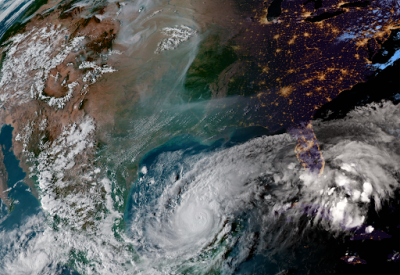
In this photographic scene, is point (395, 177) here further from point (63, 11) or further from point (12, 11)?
point (12, 11)

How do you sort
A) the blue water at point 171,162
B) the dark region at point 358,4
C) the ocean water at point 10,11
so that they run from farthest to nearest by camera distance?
the ocean water at point 10,11
the dark region at point 358,4
the blue water at point 171,162

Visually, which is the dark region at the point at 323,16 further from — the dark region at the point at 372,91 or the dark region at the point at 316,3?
the dark region at the point at 372,91

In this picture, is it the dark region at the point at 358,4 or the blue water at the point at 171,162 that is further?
the dark region at the point at 358,4

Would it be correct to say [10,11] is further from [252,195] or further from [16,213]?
[252,195]

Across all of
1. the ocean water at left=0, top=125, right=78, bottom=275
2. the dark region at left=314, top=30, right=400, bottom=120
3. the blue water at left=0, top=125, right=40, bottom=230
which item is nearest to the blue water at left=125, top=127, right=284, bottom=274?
the dark region at left=314, top=30, right=400, bottom=120

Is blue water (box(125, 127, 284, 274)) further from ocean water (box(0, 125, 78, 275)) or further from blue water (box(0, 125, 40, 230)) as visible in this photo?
blue water (box(0, 125, 40, 230))

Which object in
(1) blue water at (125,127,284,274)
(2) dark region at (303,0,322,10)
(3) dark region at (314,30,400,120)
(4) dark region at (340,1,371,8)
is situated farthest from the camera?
(2) dark region at (303,0,322,10)

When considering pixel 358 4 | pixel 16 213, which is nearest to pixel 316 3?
pixel 358 4

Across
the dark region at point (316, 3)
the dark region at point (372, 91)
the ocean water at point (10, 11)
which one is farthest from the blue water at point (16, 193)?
the dark region at point (316, 3)

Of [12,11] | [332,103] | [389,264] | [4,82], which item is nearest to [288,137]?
[332,103]
